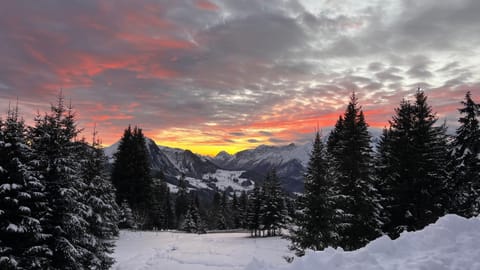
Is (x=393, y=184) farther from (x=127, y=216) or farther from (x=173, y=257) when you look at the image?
(x=127, y=216)

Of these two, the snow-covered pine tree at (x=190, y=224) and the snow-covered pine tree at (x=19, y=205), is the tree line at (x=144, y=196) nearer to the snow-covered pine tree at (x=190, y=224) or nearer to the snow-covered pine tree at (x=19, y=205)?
the snow-covered pine tree at (x=190, y=224)

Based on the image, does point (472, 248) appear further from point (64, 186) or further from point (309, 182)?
point (64, 186)

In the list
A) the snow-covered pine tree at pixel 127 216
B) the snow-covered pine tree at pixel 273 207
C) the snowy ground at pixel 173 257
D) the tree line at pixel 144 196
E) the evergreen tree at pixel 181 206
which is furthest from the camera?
the evergreen tree at pixel 181 206

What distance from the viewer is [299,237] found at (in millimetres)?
21734

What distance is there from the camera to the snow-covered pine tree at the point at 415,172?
21.8 m

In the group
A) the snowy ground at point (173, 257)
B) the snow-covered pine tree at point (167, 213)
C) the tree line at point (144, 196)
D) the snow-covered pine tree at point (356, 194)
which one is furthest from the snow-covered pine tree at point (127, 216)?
the snow-covered pine tree at point (167, 213)

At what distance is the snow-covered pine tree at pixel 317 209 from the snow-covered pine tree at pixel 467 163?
8101 millimetres

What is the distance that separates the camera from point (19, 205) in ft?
46.8

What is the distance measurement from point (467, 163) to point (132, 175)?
128ft

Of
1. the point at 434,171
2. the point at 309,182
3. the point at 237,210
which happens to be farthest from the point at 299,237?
the point at 237,210

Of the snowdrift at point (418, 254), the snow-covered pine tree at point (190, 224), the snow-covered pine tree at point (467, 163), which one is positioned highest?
the snow-covered pine tree at point (467, 163)

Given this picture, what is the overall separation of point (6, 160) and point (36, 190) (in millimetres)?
1719

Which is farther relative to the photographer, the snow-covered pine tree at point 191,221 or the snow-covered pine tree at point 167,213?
the snow-covered pine tree at point 167,213

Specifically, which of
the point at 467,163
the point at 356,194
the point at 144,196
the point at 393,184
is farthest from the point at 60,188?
the point at 144,196
